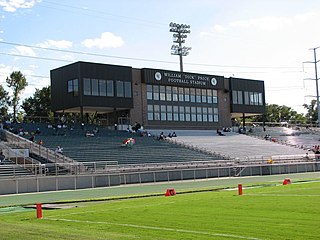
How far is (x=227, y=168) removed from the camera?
44.3 metres

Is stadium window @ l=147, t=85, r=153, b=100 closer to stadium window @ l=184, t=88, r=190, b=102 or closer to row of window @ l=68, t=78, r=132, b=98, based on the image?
row of window @ l=68, t=78, r=132, b=98

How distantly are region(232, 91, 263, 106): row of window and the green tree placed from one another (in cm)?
3500

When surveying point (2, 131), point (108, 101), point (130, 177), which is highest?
point (108, 101)

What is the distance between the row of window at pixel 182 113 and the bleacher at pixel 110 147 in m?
7.99

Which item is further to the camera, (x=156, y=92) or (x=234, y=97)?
(x=234, y=97)

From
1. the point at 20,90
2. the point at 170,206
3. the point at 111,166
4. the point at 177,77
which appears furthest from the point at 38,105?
the point at 170,206

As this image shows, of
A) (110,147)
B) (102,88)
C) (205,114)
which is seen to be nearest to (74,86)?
(102,88)

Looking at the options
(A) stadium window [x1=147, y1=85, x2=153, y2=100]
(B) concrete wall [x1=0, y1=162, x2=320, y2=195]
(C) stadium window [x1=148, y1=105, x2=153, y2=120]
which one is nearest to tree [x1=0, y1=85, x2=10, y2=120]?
(A) stadium window [x1=147, y1=85, x2=153, y2=100]

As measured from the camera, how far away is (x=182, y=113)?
65.9 metres

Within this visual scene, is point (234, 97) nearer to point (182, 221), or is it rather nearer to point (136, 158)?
point (136, 158)

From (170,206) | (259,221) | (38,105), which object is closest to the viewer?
(259,221)

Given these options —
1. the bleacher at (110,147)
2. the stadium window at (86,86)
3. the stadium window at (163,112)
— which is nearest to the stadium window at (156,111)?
the stadium window at (163,112)

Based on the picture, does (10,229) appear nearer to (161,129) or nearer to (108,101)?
(108,101)

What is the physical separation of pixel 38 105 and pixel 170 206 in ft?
252
